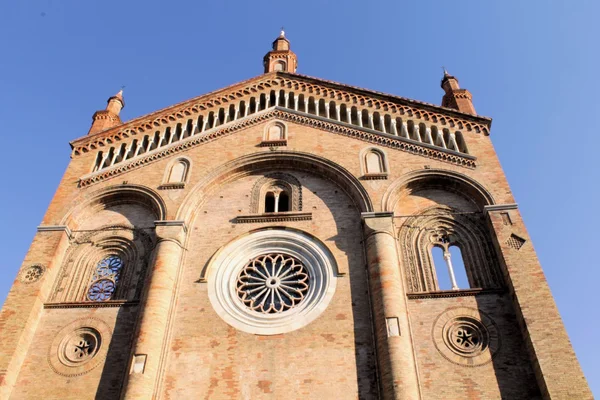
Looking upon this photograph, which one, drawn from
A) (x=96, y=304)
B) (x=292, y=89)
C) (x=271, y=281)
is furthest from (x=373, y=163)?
(x=96, y=304)

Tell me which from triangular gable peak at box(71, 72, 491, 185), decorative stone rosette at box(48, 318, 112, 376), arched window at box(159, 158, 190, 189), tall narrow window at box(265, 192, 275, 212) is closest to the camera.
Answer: decorative stone rosette at box(48, 318, 112, 376)

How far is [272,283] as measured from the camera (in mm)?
14484

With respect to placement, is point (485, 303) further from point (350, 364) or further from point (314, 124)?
point (314, 124)

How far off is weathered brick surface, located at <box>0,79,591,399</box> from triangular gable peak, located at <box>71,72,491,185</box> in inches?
26.9

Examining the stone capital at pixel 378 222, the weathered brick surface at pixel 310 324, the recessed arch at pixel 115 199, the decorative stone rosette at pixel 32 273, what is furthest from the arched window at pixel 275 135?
the decorative stone rosette at pixel 32 273

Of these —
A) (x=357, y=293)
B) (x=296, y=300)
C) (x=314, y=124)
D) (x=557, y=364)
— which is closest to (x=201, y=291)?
(x=296, y=300)

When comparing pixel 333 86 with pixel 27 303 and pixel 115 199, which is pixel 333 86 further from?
pixel 27 303

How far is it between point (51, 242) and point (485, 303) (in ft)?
40.7

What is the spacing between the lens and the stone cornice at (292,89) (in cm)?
1727

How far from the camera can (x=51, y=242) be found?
15.4m

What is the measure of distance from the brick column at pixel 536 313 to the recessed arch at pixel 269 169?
4039 mm

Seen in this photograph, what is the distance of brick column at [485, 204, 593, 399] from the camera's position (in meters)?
10.9

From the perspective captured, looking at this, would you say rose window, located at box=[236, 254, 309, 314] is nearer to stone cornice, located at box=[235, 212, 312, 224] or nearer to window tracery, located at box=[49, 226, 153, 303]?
stone cornice, located at box=[235, 212, 312, 224]

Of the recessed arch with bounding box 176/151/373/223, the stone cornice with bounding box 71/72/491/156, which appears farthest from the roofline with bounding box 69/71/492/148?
the recessed arch with bounding box 176/151/373/223
